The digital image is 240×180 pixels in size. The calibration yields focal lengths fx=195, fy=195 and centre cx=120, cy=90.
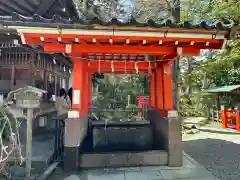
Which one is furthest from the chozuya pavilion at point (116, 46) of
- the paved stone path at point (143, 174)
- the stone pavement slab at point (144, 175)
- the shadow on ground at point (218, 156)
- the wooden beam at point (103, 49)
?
the shadow on ground at point (218, 156)

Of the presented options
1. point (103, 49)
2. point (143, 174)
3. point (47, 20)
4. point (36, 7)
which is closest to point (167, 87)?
point (103, 49)

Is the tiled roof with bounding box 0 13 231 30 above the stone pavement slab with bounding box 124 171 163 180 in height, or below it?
above

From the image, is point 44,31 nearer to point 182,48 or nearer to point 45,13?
point 45,13

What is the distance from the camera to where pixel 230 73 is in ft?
46.5

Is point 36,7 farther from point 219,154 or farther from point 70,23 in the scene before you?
point 219,154

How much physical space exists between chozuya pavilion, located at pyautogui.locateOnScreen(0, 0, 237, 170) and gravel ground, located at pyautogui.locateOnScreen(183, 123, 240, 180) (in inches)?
41.5

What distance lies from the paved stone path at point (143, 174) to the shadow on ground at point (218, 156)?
0.46m

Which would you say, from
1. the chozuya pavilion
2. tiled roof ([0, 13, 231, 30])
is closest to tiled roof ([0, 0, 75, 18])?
the chozuya pavilion

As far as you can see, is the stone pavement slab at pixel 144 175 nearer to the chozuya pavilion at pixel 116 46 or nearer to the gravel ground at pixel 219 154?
the chozuya pavilion at pixel 116 46

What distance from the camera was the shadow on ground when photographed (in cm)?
467

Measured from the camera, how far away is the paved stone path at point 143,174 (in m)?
4.12

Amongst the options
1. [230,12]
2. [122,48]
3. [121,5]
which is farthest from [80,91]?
[121,5]

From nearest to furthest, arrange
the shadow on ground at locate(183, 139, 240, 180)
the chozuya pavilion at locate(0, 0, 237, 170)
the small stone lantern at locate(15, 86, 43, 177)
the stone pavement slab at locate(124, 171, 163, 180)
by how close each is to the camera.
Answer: the chozuya pavilion at locate(0, 0, 237, 170), the small stone lantern at locate(15, 86, 43, 177), the stone pavement slab at locate(124, 171, 163, 180), the shadow on ground at locate(183, 139, 240, 180)

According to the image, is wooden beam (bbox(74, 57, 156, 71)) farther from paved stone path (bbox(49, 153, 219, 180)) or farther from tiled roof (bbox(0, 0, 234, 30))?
paved stone path (bbox(49, 153, 219, 180))
